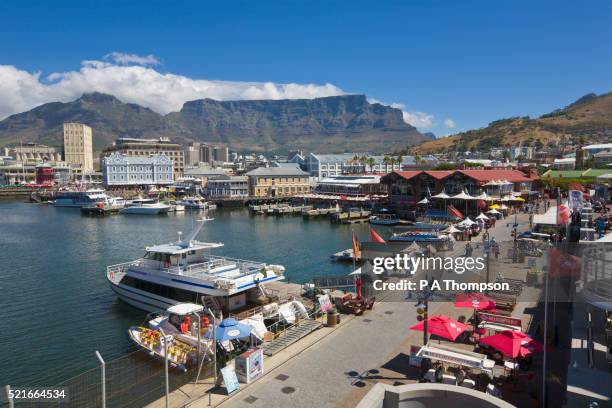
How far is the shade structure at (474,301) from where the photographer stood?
15.6 m

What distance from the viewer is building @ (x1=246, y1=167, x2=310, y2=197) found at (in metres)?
99.5

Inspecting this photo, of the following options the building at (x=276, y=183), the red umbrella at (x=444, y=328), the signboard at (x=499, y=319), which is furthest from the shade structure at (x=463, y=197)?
the building at (x=276, y=183)

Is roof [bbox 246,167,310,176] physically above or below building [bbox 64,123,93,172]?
below

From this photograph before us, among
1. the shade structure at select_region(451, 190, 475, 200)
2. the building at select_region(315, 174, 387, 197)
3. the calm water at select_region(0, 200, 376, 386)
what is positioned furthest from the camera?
the building at select_region(315, 174, 387, 197)

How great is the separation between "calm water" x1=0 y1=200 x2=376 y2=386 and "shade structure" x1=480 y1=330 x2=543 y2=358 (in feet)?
48.9

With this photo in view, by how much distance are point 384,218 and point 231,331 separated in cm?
4993

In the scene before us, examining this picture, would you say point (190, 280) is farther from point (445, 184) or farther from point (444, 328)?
point (445, 184)

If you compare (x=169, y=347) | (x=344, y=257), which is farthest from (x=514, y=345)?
(x=344, y=257)

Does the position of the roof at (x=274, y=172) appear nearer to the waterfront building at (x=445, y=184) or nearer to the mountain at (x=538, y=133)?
the waterfront building at (x=445, y=184)

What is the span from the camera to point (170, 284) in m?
22.5

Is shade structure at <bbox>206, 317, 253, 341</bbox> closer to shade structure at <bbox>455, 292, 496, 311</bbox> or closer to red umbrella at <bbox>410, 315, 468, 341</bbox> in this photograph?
red umbrella at <bbox>410, 315, 468, 341</bbox>

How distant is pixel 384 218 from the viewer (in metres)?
62.8

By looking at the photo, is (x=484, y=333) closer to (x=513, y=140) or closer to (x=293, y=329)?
(x=293, y=329)

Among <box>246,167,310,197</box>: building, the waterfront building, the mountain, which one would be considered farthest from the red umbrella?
the mountain
